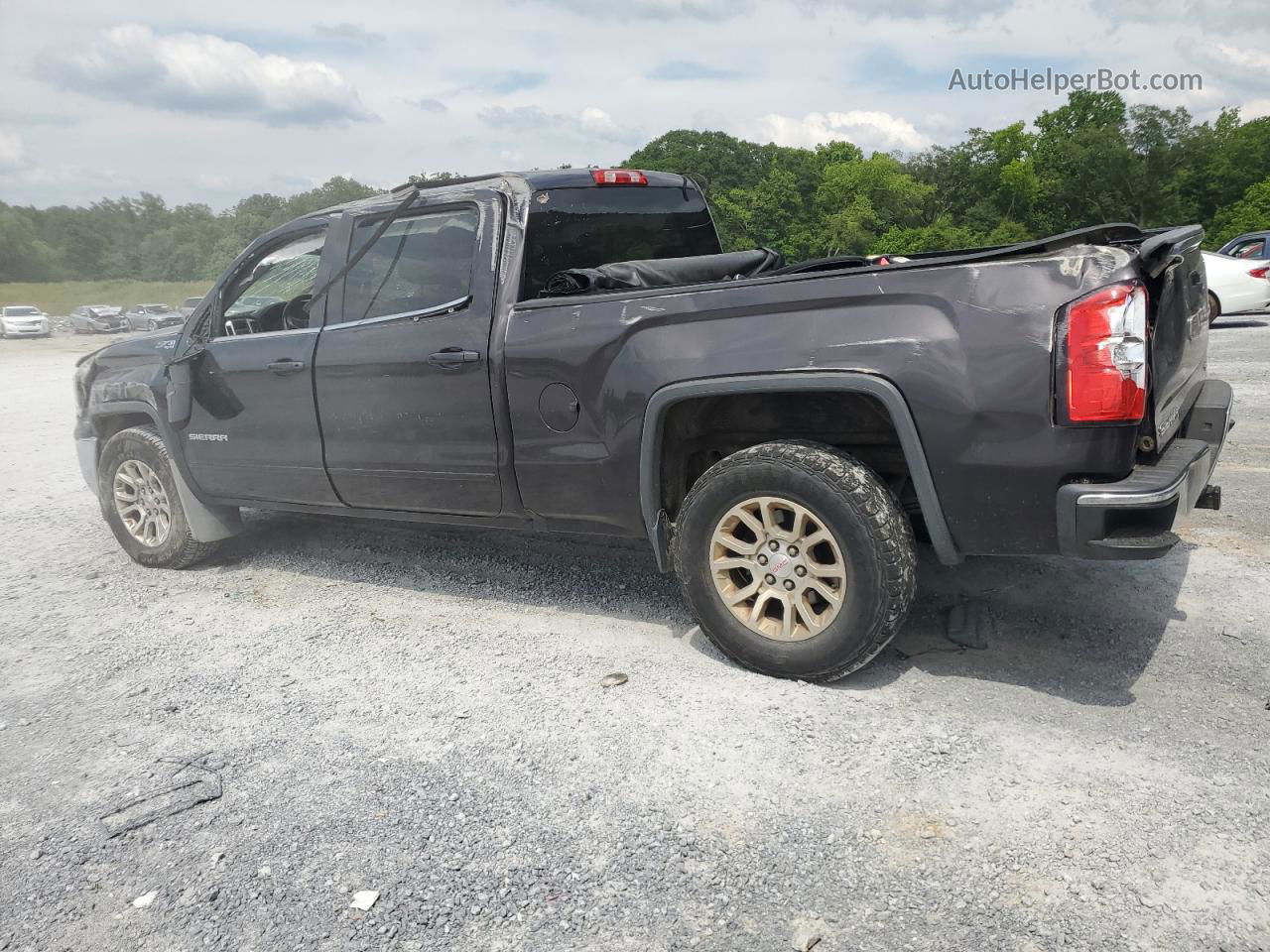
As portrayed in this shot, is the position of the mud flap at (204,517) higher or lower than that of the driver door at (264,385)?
lower

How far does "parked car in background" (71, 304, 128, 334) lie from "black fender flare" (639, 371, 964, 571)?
1943 inches

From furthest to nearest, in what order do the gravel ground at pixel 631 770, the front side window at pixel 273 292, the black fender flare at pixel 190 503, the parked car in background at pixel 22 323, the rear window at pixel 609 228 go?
the parked car in background at pixel 22 323, the black fender flare at pixel 190 503, the front side window at pixel 273 292, the rear window at pixel 609 228, the gravel ground at pixel 631 770

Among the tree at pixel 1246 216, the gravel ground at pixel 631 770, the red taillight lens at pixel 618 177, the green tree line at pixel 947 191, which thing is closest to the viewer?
the gravel ground at pixel 631 770

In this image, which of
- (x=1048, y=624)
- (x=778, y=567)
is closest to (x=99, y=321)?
(x=778, y=567)

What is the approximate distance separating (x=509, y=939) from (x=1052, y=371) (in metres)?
2.17

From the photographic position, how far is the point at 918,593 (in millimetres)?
4367

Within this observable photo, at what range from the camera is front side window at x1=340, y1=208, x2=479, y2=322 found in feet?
14.0

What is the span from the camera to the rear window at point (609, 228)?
424 cm

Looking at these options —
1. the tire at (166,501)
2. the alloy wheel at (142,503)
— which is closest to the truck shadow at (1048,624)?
the tire at (166,501)

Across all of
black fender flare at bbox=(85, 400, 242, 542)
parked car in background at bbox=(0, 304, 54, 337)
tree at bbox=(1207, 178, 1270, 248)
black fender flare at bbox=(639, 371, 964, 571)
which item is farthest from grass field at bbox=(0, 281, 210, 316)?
black fender flare at bbox=(639, 371, 964, 571)

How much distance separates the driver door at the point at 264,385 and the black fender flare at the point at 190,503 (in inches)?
4.7

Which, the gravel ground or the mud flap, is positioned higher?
the mud flap

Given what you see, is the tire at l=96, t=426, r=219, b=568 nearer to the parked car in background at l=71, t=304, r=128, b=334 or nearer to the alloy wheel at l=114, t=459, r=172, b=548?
the alloy wheel at l=114, t=459, r=172, b=548

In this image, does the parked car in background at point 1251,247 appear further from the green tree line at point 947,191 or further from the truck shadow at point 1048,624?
the green tree line at point 947,191
